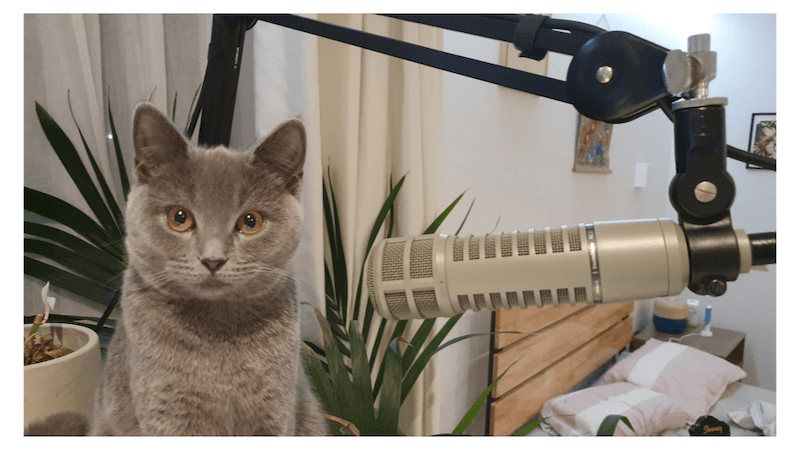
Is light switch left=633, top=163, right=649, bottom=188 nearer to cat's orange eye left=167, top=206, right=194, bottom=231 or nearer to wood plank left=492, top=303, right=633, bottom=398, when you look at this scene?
wood plank left=492, top=303, right=633, bottom=398

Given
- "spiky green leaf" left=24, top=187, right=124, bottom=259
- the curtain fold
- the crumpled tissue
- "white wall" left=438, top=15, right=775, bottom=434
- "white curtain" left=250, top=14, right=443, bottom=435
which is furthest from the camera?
the crumpled tissue

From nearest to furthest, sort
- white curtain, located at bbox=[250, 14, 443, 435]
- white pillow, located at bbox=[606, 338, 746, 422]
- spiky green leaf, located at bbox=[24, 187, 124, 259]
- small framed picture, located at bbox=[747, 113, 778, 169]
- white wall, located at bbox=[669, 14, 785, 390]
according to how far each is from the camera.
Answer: spiky green leaf, located at bbox=[24, 187, 124, 259], white curtain, located at bbox=[250, 14, 443, 435], white pillow, located at bbox=[606, 338, 746, 422], white wall, located at bbox=[669, 14, 785, 390], small framed picture, located at bbox=[747, 113, 778, 169]

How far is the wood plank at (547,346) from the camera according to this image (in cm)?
153

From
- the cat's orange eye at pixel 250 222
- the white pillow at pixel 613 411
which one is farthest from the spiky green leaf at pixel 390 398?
the white pillow at pixel 613 411

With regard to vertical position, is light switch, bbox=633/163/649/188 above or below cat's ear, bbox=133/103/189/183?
above

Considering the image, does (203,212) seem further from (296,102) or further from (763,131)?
(763,131)

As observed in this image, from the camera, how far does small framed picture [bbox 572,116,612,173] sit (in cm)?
193

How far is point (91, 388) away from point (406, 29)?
85 centimetres

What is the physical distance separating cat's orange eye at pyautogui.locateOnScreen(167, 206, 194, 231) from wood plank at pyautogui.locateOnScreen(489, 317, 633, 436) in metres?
1.33

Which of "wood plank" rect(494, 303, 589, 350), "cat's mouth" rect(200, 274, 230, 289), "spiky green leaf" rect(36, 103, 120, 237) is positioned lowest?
"wood plank" rect(494, 303, 589, 350)

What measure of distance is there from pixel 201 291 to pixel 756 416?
218cm

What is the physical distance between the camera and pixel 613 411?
1.62 m

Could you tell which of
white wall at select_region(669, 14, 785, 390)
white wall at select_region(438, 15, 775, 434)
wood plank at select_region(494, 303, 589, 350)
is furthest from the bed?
white wall at select_region(669, 14, 785, 390)

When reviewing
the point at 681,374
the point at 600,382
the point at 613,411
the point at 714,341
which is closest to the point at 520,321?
the point at 613,411
